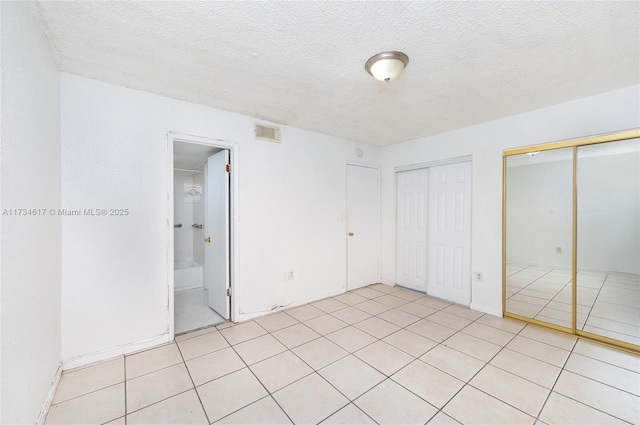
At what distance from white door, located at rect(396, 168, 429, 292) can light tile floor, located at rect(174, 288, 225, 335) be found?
296 centimetres

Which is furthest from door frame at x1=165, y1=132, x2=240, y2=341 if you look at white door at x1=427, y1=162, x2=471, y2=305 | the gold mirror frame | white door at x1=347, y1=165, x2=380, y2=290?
the gold mirror frame

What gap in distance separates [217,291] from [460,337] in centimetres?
290

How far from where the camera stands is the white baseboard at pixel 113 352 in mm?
2112

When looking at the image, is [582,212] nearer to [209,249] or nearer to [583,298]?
[583,298]

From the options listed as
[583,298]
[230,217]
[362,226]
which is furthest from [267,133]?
[583,298]

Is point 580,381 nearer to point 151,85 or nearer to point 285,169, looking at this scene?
point 285,169

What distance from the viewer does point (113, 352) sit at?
2271mm

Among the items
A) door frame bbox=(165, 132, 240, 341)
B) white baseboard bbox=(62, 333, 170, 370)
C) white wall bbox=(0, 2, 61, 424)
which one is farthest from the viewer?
door frame bbox=(165, 132, 240, 341)

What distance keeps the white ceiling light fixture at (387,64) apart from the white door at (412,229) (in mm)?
2443

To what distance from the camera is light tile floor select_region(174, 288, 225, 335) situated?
2.94 meters

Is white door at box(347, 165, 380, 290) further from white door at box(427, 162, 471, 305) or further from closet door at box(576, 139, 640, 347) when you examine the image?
closet door at box(576, 139, 640, 347)

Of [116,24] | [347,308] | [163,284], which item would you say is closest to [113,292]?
[163,284]

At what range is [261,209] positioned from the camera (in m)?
3.21

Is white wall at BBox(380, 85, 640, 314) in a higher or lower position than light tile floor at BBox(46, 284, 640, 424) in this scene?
higher
